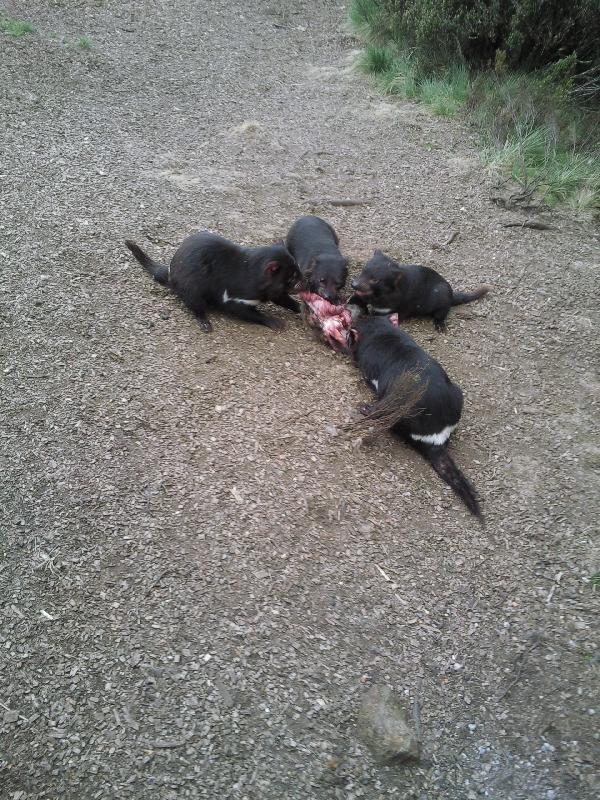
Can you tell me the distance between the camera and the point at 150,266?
4984 millimetres

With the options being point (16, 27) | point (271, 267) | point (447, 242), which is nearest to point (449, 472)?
point (271, 267)

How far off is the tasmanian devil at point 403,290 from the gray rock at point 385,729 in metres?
3.01

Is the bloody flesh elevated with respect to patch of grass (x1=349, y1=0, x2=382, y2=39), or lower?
lower

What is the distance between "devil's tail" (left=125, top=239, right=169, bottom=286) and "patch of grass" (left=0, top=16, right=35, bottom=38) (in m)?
5.98

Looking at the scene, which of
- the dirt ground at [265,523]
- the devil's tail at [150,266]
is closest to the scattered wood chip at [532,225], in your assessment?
the dirt ground at [265,523]

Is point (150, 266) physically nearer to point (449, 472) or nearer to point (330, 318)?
point (330, 318)

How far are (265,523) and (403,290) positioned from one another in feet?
7.77

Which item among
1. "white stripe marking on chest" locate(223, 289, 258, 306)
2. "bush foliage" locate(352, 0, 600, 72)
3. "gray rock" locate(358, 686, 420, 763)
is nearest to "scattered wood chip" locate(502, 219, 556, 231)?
"bush foliage" locate(352, 0, 600, 72)

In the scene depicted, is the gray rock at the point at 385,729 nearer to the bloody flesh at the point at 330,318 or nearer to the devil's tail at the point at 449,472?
the devil's tail at the point at 449,472

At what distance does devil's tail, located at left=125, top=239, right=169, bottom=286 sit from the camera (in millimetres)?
4891

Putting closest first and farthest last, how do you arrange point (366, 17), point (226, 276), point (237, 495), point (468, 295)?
point (237, 495)
point (226, 276)
point (468, 295)
point (366, 17)

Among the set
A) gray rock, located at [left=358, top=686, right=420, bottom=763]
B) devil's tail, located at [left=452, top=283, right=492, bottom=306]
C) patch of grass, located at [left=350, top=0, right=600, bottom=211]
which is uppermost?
patch of grass, located at [left=350, top=0, right=600, bottom=211]

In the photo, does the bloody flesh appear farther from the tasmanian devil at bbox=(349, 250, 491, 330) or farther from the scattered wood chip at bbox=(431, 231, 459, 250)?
the scattered wood chip at bbox=(431, 231, 459, 250)

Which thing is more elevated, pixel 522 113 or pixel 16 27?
pixel 16 27
